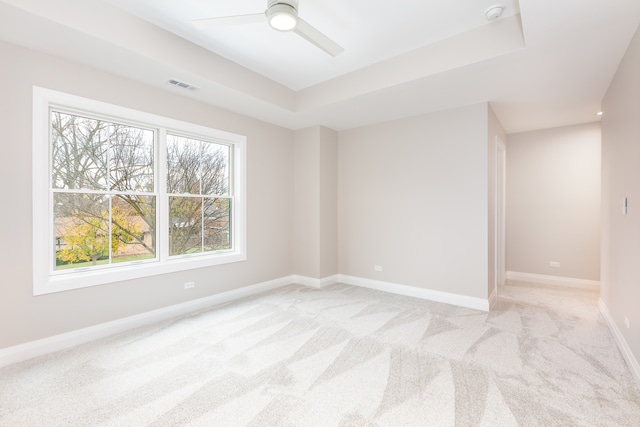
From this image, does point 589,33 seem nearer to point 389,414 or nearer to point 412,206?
point 412,206

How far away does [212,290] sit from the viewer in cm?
397

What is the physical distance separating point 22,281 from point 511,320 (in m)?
4.86

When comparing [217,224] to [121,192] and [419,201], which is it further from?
[419,201]

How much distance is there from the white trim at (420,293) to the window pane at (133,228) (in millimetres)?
3046

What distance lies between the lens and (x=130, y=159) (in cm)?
333

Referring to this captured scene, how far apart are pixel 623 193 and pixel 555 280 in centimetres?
293

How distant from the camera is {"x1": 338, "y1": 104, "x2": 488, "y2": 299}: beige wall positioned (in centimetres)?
387

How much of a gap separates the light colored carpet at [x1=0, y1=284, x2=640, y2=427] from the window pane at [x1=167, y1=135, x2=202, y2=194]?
1.61 metres

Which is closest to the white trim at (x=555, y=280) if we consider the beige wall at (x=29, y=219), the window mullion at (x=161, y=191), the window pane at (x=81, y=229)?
A: the beige wall at (x=29, y=219)

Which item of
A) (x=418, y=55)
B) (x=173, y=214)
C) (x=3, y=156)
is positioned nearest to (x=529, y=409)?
(x=418, y=55)

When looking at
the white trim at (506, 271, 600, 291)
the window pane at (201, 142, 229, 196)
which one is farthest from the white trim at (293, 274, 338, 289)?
the white trim at (506, 271, 600, 291)

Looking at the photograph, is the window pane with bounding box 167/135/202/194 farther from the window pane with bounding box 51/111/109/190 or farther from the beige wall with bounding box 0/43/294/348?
the window pane with bounding box 51/111/109/190

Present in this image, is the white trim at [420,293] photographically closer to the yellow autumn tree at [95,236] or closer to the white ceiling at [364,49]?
the white ceiling at [364,49]

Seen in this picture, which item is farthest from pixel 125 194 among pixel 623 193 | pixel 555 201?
pixel 555 201
